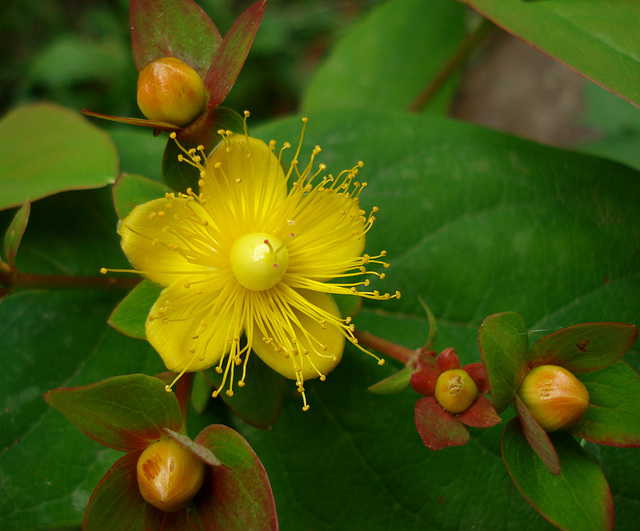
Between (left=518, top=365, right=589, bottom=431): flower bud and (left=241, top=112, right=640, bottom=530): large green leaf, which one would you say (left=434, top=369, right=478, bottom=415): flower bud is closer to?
(left=518, top=365, right=589, bottom=431): flower bud

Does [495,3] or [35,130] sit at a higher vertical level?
[495,3]

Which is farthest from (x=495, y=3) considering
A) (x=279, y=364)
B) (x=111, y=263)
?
(x=111, y=263)

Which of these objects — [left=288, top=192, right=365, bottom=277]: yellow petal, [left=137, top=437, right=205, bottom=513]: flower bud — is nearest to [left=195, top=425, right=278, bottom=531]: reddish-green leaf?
[left=137, top=437, right=205, bottom=513]: flower bud

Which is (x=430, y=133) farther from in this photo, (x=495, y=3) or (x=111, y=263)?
(x=111, y=263)

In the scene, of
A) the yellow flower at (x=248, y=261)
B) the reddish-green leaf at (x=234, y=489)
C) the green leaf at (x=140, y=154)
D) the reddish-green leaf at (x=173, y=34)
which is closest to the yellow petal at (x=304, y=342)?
the yellow flower at (x=248, y=261)

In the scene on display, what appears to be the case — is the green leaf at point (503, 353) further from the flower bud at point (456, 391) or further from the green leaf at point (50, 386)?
the green leaf at point (50, 386)

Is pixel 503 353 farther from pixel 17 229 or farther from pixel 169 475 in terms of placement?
pixel 17 229
